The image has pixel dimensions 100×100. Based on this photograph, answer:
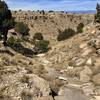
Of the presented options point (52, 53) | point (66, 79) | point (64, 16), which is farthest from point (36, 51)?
point (64, 16)

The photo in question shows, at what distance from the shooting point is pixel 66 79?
42.9 m

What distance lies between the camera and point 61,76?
44.8m

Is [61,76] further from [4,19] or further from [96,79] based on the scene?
[4,19]

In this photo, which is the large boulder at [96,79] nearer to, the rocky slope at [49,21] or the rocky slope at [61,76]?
the rocky slope at [61,76]

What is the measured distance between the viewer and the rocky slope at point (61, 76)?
32.2 metres

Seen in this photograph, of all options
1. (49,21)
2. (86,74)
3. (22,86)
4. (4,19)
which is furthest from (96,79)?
(49,21)

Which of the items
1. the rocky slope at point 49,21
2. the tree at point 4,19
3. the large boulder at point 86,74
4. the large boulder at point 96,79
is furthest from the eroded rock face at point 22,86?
the rocky slope at point 49,21

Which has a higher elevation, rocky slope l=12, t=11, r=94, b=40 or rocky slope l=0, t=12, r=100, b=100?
rocky slope l=0, t=12, r=100, b=100

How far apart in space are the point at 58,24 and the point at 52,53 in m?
95.1

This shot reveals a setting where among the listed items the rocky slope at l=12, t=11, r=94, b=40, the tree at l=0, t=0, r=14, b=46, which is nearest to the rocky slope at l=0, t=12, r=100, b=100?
the tree at l=0, t=0, r=14, b=46

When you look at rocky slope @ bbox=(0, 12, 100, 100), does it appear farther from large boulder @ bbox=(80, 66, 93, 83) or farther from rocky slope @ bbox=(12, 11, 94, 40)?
rocky slope @ bbox=(12, 11, 94, 40)

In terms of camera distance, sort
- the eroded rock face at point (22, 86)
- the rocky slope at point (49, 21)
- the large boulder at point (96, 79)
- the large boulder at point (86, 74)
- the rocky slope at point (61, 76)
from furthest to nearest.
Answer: the rocky slope at point (49, 21) → the large boulder at point (86, 74) → the large boulder at point (96, 79) → the rocky slope at point (61, 76) → the eroded rock face at point (22, 86)

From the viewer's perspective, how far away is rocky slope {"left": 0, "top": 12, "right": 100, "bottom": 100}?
32162 mm

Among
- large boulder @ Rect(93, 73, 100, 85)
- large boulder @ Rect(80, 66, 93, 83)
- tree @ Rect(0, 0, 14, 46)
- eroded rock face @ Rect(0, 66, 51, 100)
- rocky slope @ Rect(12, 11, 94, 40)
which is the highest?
tree @ Rect(0, 0, 14, 46)
